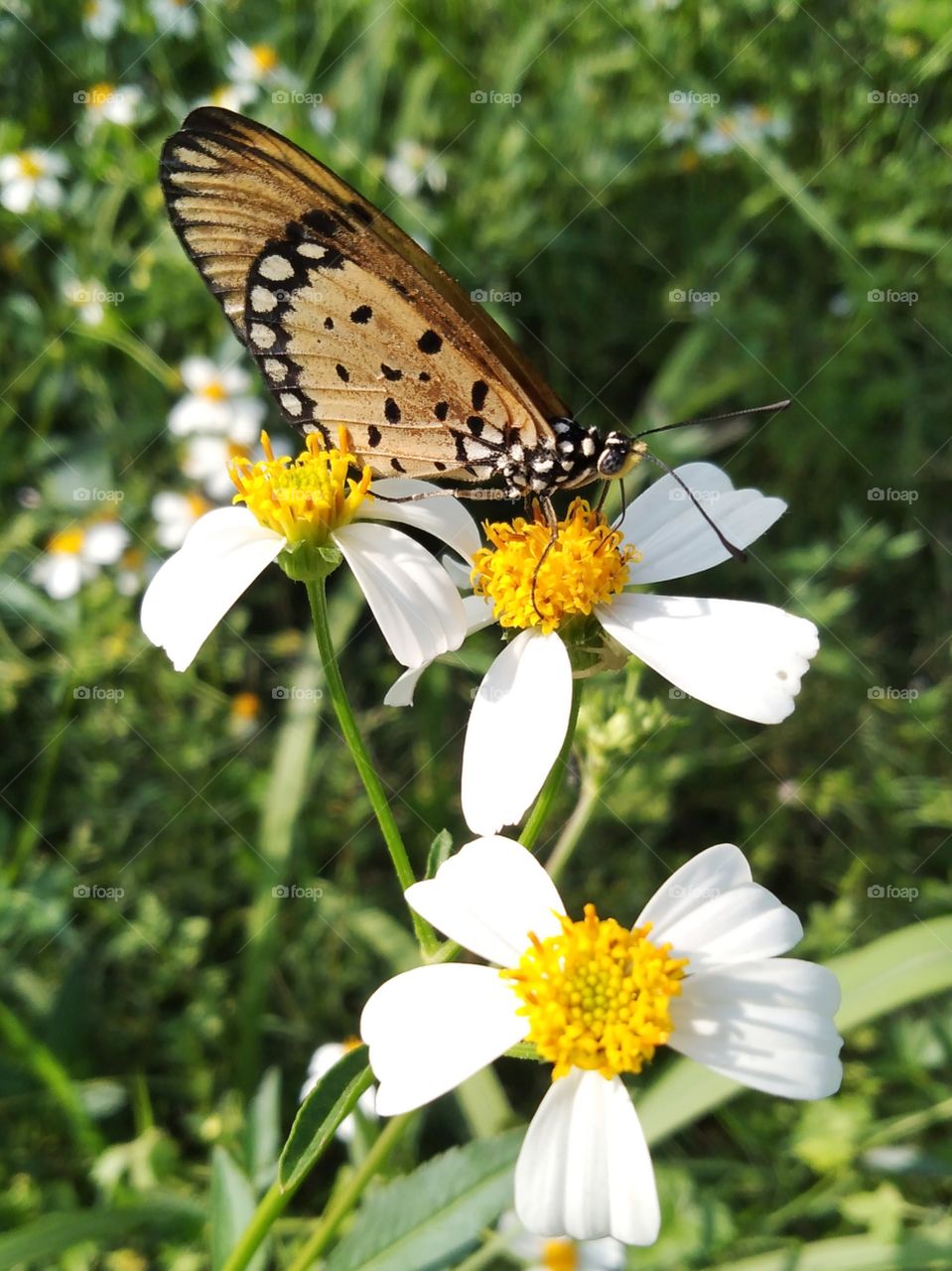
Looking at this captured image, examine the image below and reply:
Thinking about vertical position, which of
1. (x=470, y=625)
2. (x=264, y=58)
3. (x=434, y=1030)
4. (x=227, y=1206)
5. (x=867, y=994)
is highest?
(x=264, y=58)

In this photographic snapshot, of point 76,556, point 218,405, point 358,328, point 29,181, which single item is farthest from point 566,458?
point 29,181

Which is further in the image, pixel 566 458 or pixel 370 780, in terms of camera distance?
pixel 566 458

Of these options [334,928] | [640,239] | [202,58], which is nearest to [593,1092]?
[334,928]

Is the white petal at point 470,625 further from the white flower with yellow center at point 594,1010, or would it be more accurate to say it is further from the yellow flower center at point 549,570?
the white flower with yellow center at point 594,1010

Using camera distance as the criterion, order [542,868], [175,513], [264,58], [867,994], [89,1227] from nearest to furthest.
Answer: [542,868] < [89,1227] < [867,994] < [175,513] < [264,58]

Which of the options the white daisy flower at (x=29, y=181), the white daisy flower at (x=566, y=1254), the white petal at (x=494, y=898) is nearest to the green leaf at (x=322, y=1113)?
the white petal at (x=494, y=898)

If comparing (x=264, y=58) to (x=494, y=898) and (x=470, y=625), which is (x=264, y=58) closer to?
(x=470, y=625)
